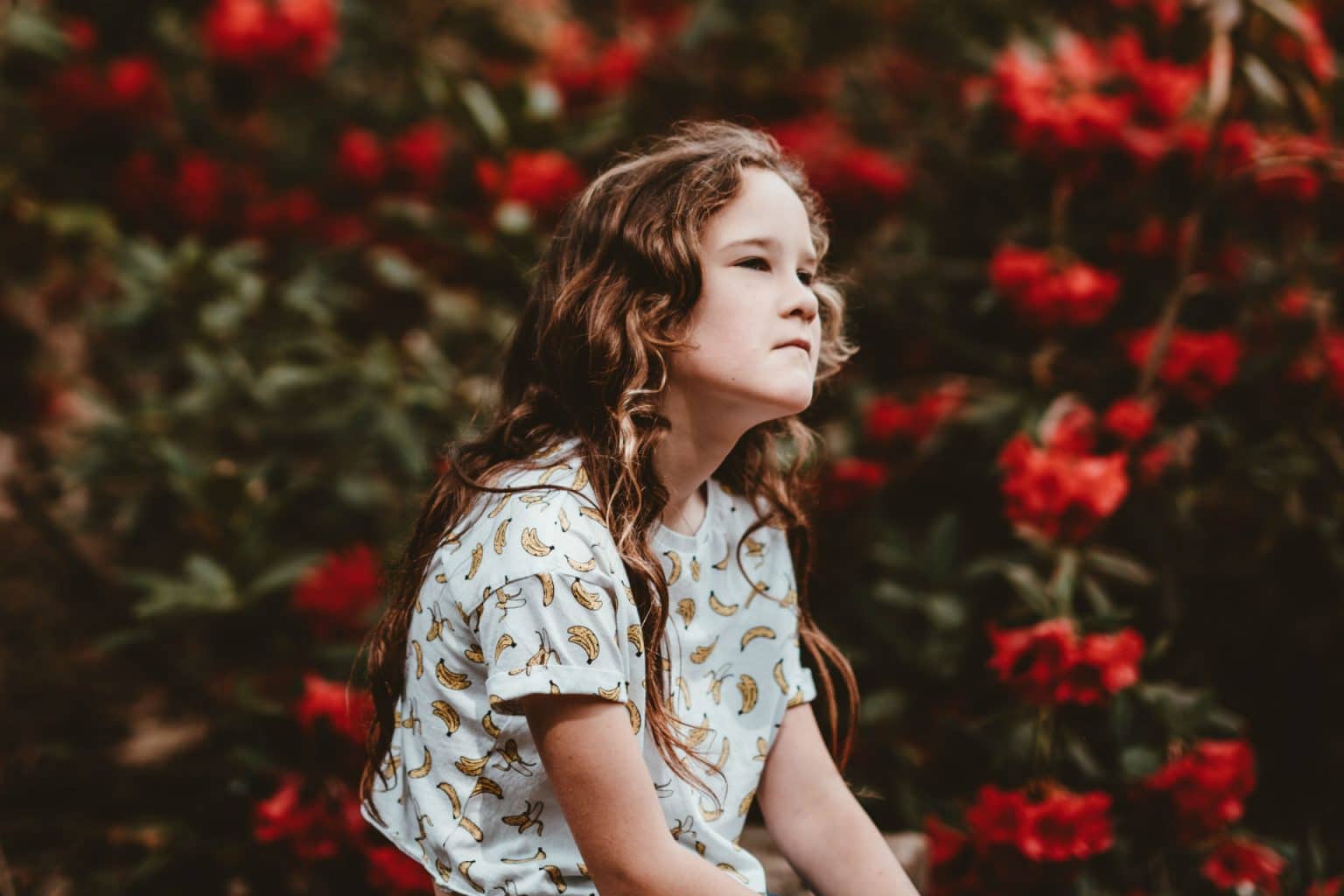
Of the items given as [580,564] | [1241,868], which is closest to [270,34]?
[580,564]

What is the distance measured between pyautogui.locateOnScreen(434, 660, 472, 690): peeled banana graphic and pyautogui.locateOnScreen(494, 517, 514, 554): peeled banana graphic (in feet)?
0.50

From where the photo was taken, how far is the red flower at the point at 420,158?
259 centimetres

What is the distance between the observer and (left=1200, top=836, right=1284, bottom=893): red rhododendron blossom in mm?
1553

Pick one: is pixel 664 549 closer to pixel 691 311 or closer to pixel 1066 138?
pixel 691 311

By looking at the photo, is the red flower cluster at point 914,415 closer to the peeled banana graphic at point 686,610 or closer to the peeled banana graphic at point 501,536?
the peeled banana graphic at point 686,610

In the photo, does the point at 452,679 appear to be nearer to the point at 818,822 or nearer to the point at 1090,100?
the point at 818,822

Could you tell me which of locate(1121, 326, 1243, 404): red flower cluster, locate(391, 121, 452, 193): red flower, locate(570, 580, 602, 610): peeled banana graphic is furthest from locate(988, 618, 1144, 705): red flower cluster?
locate(391, 121, 452, 193): red flower

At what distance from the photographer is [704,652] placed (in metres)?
1.26

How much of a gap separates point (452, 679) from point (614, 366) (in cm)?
35

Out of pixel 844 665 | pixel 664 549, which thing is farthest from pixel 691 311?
pixel 844 665

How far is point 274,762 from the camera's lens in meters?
1.74

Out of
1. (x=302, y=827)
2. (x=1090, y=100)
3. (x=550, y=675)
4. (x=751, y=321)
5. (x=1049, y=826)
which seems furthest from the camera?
(x=1090, y=100)

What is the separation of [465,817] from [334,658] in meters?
0.80

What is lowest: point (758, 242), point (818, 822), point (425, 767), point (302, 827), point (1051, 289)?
point (302, 827)
